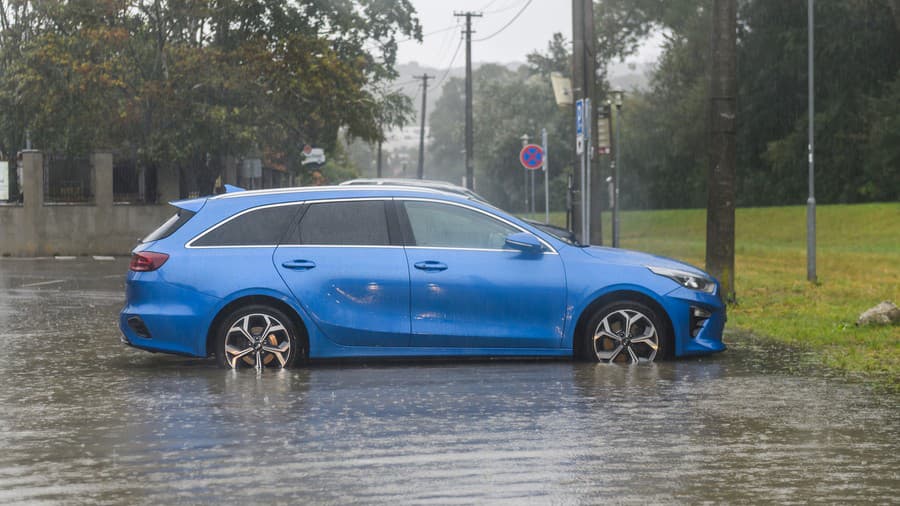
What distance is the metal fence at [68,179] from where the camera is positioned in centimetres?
3562

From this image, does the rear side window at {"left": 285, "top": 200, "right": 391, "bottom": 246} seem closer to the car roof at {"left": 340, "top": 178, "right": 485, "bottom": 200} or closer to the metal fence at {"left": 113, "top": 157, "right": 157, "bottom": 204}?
the car roof at {"left": 340, "top": 178, "right": 485, "bottom": 200}

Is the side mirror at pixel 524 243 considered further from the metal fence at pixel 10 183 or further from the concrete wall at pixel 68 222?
the metal fence at pixel 10 183

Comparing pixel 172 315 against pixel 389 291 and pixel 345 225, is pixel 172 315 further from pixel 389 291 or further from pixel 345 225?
pixel 389 291

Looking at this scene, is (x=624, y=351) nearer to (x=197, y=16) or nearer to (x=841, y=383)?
(x=841, y=383)

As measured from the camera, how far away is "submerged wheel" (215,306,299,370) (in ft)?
36.6

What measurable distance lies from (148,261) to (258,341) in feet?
3.52

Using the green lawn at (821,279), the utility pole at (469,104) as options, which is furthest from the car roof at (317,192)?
the utility pole at (469,104)

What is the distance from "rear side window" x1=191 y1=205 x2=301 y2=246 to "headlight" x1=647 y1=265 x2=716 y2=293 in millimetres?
2963

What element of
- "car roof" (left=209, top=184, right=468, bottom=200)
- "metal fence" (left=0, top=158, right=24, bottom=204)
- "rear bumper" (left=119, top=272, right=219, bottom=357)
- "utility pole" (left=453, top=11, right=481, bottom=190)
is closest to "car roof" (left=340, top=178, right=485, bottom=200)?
"car roof" (left=209, top=184, right=468, bottom=200)

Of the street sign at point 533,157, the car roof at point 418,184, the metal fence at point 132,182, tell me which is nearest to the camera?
the car roof at point 418,184

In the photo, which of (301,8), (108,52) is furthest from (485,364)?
(301,8)

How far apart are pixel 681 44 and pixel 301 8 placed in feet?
99.5

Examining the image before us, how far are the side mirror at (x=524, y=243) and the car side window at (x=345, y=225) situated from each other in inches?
38.5

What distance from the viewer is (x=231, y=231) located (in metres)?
11.4
